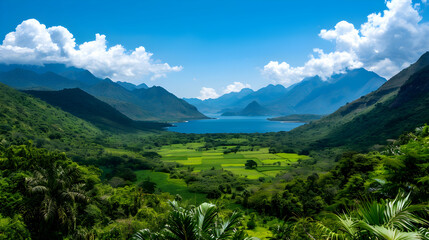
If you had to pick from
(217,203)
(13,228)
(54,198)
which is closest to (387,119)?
(217,203)

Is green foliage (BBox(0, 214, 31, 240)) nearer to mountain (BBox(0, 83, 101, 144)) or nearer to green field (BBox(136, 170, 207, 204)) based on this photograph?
green field (BBox(136, 170, 207, 204))

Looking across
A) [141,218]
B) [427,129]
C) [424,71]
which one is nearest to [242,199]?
[141,218]

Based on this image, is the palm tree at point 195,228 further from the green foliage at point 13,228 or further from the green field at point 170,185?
the green field at point 170,185

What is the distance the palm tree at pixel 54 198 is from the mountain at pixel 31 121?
365 ft

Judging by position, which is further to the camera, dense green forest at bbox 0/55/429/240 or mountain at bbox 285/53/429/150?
mountain at bbox 285/53/429/150

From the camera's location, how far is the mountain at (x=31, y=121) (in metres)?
131

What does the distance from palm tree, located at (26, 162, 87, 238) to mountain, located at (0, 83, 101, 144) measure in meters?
111

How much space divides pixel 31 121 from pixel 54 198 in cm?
16499

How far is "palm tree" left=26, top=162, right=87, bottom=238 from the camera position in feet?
68.8

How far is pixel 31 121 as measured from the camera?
505ft

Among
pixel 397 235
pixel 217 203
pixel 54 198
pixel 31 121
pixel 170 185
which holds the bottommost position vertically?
pixel 170 185

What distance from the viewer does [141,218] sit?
3084 centimetres

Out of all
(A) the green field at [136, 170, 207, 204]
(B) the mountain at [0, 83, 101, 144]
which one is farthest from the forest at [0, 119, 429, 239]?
(B) the mountain at [0, 83, 101, 144]

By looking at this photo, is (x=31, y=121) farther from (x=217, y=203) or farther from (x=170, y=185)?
(x=217, y=203)
